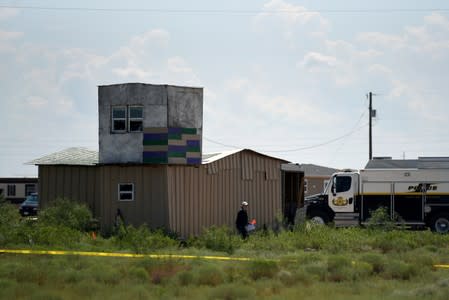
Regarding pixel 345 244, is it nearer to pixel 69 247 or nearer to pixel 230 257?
pixel 230 257

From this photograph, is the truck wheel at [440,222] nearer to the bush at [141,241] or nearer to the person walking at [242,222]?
the person walking at [242,222]

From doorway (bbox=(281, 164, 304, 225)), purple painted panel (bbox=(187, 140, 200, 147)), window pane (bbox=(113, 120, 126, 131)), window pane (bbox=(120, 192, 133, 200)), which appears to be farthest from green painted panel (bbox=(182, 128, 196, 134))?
doorway (bbox=(281, 164, 304, 225))

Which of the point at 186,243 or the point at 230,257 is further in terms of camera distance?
the point at 186,243

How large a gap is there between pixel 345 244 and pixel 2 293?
13.1 m

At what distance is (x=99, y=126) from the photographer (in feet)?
107

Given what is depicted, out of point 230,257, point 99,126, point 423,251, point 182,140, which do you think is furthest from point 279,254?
point 99,126

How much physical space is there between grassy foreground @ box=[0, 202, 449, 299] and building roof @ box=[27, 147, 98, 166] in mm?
4379

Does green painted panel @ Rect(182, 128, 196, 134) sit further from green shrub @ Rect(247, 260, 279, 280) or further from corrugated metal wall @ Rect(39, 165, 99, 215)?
green shrub @ Rect(247, 260, 279, 280)

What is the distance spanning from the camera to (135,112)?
105 feet

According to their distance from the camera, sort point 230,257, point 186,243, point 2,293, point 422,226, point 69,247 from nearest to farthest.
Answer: point 2,293
point 230,257
point 69,247
point 186,243
point 422,226

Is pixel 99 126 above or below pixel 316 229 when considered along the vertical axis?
above

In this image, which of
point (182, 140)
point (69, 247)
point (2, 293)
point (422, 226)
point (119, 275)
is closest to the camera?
point (2, 293)

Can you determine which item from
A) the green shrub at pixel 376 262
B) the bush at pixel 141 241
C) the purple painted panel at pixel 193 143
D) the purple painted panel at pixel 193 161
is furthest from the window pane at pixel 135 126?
the green shrub at pixel 376 262

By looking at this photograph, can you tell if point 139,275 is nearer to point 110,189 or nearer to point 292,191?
point 110,189
